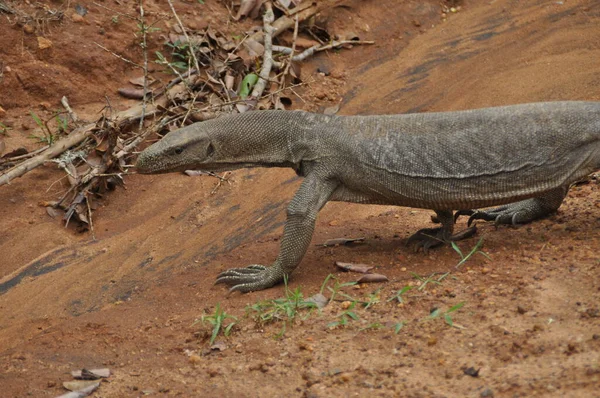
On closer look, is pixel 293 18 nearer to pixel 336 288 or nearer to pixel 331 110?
pixel 331 110

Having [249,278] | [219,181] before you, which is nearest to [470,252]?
[249,278]

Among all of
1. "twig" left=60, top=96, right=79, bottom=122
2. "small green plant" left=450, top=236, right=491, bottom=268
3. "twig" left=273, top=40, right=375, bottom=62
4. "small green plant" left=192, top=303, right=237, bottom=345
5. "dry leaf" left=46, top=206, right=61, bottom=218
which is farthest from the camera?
"twig" left=273, top=40, right=375, bottom=62

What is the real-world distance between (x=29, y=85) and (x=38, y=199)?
1.84m

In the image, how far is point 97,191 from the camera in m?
9.41

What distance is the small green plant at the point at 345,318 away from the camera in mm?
5293

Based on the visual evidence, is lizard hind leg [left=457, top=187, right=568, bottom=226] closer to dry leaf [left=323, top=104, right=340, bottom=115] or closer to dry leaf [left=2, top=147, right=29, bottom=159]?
dry leaf [left=323, top=104, right=340, bottom=115]

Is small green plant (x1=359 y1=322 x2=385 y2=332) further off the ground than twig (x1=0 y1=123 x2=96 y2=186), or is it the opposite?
small green plant (x1=359 y1=322 x2=385 y2=332)

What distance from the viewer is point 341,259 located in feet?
22.3

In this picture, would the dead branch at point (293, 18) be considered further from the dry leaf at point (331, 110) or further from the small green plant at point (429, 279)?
the small green plant at point (429, 279)

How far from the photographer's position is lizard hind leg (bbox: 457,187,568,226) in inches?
263

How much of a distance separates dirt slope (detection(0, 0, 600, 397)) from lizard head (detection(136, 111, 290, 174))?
107 cm

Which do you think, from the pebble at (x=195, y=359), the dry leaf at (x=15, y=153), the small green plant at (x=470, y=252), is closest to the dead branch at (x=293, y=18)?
the dry leaf at (x=15, y=153)

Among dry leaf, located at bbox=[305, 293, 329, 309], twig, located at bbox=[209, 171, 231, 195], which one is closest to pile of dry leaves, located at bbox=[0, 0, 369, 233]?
twig, located at bbox=[209, 171, 231, 195]

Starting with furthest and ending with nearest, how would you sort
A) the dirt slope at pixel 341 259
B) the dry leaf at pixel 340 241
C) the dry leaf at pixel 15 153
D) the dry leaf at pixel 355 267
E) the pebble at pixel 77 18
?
the pebble at pixel 77 18
the dry leaf at pixel 15 153
the dry leaf at pixel 340 241
the dry leaf at pixel 355 267
the dirt slope at pixel 341 259
